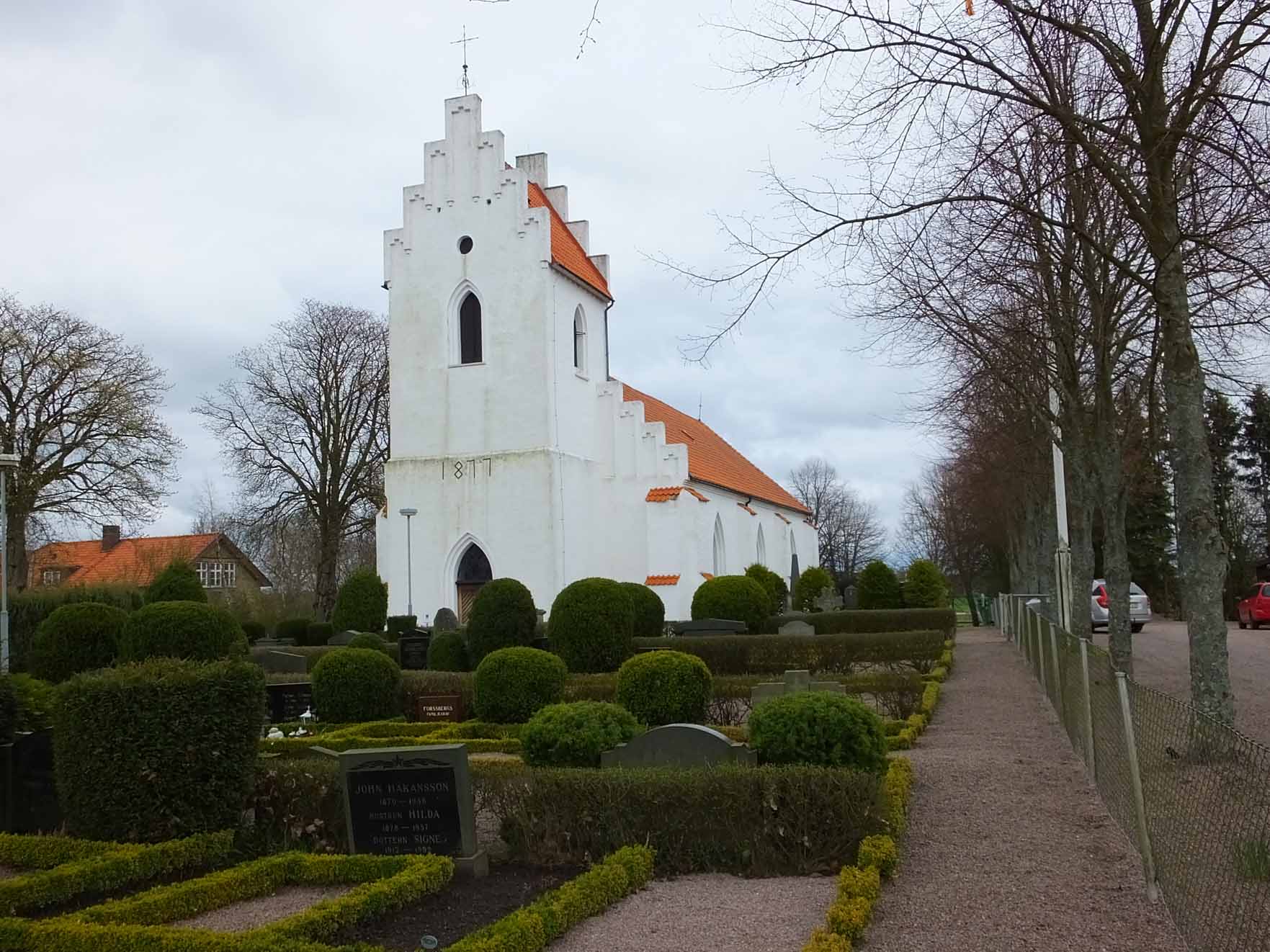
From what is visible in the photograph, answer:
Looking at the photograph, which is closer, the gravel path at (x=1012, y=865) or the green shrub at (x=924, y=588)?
the gravel path at (x=1012, y=865)

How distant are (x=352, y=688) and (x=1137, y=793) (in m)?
11.0

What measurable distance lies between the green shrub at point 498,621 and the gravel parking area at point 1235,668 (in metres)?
10.0

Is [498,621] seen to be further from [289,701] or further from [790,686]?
[790,686]

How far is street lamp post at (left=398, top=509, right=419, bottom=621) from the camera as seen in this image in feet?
89.8

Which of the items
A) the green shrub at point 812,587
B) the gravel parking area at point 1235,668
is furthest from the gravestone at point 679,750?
the green shrub at point 812,587

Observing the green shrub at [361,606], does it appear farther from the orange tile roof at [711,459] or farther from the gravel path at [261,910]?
the gravel path at [261,910]

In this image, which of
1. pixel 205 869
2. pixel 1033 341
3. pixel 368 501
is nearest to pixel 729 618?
pixel 1033 341

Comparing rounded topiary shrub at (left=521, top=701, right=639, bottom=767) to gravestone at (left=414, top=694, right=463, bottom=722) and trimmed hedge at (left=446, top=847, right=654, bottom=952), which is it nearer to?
trimmed hedge at (left=446, top=847, right=654, bottom=952)

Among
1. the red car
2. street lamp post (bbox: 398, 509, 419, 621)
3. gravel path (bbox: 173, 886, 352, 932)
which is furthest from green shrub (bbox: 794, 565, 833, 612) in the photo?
gravel path (bbox: 173, 886, 352, 932)

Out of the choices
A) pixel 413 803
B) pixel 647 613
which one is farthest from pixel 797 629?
pixel 413 803

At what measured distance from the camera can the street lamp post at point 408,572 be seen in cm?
2736

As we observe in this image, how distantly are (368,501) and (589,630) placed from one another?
21.9 m

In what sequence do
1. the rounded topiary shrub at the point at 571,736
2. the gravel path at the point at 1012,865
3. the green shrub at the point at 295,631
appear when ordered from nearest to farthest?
the gravel path at the point at 1012,865 → the rounded topiary shrub at the point at 571,736 → the green shrub at the point at 295,631

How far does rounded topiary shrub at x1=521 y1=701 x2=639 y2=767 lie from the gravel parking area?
5.14 meters
